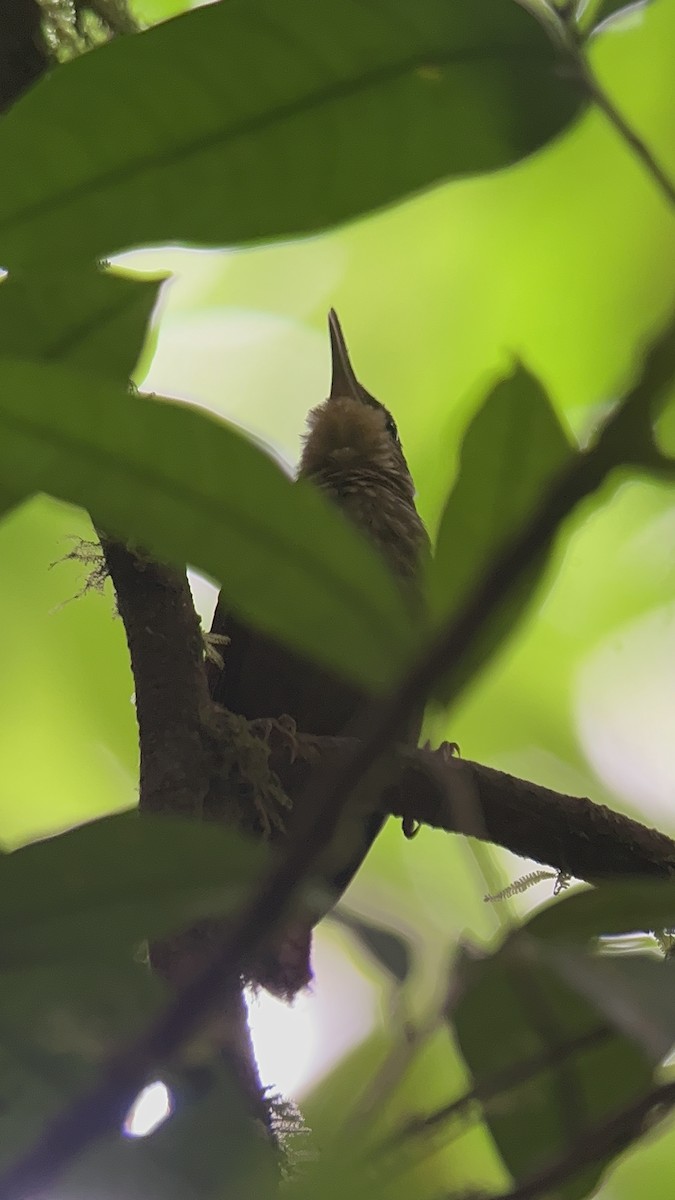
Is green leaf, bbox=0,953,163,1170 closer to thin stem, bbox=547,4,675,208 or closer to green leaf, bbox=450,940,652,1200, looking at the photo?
green leaf, bbox=450,940,652,1200

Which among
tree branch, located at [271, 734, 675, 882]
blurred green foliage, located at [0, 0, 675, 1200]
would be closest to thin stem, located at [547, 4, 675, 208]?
blurred green foliage, located at [0, 0, 675, 1200]

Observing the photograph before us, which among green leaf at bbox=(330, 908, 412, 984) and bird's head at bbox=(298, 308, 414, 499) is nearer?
green leaf at bbox=(330, 908, 412, 984)

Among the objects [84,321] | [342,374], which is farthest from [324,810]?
[342,374]

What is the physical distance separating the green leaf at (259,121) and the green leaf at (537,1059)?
310mm

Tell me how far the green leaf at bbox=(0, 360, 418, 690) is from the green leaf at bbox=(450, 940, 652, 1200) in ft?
0.46

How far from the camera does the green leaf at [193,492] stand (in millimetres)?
378

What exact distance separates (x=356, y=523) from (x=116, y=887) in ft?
4.09

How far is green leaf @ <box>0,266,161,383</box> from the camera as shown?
1.87 ft

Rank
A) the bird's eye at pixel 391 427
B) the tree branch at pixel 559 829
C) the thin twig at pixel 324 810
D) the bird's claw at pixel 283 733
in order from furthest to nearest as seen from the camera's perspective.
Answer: the bird's eye at pixel 391 427, the bird's claw at pixel 283 733, the tree branch at pixel 559 829, the thin twig at pixel 324 810

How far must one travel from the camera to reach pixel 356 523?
162cm

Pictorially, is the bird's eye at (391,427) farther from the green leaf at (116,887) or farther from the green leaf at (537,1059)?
the green leaf at (116,887)

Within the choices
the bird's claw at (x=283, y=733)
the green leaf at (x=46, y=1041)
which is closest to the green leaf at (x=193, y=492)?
the green leaf at (x=46, y=1041)

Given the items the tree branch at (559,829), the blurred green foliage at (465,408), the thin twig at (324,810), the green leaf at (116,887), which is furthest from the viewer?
the blurred green foliage at (465,408)

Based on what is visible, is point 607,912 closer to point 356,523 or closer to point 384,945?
point 384,945
